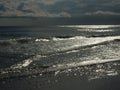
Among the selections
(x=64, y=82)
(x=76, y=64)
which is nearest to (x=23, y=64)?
(x=76, y=64)

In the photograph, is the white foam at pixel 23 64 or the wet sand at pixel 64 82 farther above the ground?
the wet sand at pixel 64 82

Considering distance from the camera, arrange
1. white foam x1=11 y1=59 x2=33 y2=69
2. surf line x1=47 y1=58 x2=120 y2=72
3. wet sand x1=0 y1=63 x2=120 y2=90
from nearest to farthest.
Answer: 1. wet sand x1=0 y1=63 x2=120 y2=90
2. surf line x1=47 y1=58 x2=120 y2=72
3. white foam x1=11 y1=59 x2=33 y2=69

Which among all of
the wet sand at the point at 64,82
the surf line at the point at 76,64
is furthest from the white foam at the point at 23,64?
the wet sand at the point at 64,82

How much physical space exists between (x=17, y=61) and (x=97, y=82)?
1539 cm

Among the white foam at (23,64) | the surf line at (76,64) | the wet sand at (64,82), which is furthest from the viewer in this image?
the white foam at (23,64)

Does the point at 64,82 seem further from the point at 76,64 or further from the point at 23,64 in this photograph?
the point at 23,64

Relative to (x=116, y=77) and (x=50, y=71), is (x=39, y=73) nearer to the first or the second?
(x=50, y=71)

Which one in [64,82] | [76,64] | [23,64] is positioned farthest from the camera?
[23,64]

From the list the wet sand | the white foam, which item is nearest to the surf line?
the wet sand

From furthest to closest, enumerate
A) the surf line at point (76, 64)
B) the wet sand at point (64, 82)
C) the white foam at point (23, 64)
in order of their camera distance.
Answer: the white foam at point (23, 64)
the surf line at point (76, 64)
the wet sand at point (64, 82)

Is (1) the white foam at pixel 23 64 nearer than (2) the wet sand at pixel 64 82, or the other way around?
(2) the wet sand at pixel 64 82

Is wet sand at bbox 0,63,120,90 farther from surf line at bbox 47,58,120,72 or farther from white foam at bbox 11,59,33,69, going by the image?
white foam at bbox 11,59,33,69

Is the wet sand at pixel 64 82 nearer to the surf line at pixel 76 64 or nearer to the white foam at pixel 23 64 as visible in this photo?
the surf line at pixel 76 64

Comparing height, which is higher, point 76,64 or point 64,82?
point 64,82
